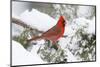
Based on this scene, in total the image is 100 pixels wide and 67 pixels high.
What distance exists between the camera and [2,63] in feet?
7.99

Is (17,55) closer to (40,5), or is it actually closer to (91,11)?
(40,5)

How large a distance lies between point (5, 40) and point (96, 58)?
123 centimetres

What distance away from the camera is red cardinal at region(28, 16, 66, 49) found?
2.63m

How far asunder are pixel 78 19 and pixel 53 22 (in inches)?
13.7

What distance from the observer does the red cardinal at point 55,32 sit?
2627 millimetres

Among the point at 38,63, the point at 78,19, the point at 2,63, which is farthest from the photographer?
the point at 78,19

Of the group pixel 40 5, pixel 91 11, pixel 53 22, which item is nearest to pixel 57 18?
pixel 53 22

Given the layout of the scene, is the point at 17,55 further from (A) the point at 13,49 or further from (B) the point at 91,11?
(B) the point at 91,11

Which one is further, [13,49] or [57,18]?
[57,18]

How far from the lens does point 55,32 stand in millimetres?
2680

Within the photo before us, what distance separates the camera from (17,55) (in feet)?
8.15

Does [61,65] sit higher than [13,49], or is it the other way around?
[13,49]

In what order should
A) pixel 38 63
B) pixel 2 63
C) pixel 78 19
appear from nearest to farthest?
1. pixel 2 63
2. pixel 38 63
3. pixel 78 19

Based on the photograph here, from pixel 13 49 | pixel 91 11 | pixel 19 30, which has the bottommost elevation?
pixel 13 49
